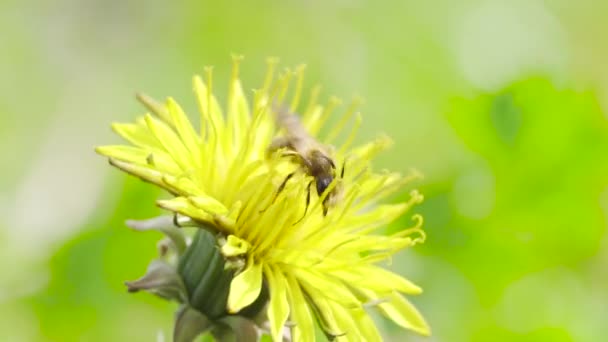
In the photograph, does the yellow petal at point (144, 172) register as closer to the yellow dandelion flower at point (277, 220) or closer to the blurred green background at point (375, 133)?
the yellow dandelion flower at point (277, 220)

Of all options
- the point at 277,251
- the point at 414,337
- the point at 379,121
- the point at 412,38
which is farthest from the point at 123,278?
the point at 412,38

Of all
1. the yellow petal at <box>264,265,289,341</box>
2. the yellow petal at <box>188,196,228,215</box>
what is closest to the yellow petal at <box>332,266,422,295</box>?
the yellow petal at <box>264,265,289,341</box>

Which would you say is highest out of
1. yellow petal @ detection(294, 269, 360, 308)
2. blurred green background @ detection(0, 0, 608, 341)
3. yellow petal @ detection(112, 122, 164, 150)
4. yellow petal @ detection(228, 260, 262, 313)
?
blurred green background @ detection(0, 0, 608, 341)

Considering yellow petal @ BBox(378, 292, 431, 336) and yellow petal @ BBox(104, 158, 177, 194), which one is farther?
yellow petal @ BBox(378, 292, 431, 336)

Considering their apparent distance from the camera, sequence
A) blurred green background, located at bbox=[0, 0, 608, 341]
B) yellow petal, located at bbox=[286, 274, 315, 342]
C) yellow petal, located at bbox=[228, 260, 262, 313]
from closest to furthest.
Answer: yellow petal, located at bbox=[228, 260, 262, 313], yellow petal, located at bbox=[286, 274, 315, 342], blurred green background, located at bbox=[0, 0, 608, 341]

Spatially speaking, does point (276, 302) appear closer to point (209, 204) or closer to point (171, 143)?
point (209, 204)

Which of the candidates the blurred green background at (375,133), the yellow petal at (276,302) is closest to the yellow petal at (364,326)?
the yellow petal at (276,302)

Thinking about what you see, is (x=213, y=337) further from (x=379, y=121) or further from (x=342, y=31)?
(x=342, y=31)

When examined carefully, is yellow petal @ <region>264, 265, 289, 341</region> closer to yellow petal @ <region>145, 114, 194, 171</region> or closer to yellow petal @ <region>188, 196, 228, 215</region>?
yellow petal @ <region>188, 196, 228, 215</region>

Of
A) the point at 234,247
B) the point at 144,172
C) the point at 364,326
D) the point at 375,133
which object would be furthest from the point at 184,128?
the point at 375,133
